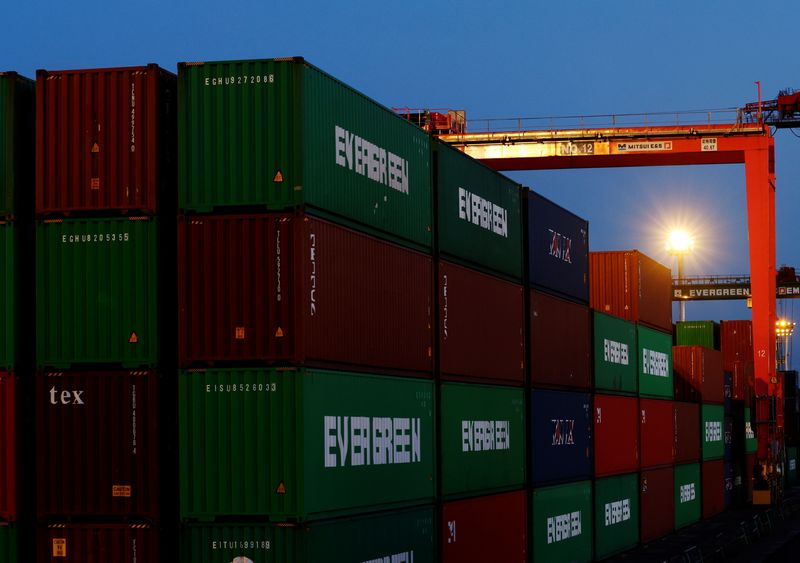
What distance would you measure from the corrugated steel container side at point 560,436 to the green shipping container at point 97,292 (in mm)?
13046

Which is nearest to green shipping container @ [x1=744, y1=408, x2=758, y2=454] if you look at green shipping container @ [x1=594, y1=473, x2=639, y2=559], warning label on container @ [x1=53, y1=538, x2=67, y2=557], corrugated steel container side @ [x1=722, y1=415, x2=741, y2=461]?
corrugated steel container side @ [x1=722, y1=415, x2=741, y2=461]

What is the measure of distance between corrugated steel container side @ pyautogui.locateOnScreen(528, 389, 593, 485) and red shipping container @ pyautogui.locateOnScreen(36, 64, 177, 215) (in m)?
13.3

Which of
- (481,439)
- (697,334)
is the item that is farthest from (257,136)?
(697,334)

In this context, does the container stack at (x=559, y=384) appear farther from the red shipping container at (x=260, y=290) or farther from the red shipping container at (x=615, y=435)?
the red shipping container at (x=260, y=290)

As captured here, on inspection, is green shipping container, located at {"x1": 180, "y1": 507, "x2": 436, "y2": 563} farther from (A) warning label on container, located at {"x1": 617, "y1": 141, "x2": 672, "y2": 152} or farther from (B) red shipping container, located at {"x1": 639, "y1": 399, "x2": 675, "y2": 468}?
(A) warning label on container, located at {"x1": 617, "y1": 141, "x2": 672, "y2": 152}

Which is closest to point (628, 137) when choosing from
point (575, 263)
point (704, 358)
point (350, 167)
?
point (704, 358)

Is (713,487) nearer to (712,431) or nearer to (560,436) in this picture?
(712,431)

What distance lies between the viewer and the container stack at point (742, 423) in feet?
202

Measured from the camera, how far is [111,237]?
19.1 metres

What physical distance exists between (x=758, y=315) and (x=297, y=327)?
4430cm

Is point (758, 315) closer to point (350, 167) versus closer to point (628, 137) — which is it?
point (628, 137)

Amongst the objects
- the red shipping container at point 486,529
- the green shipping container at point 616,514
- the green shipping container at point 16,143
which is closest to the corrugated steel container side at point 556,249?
the green shipping container at point 616,514

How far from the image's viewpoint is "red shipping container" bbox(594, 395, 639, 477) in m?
35.8

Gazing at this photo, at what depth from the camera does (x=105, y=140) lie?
19375 millimetres
